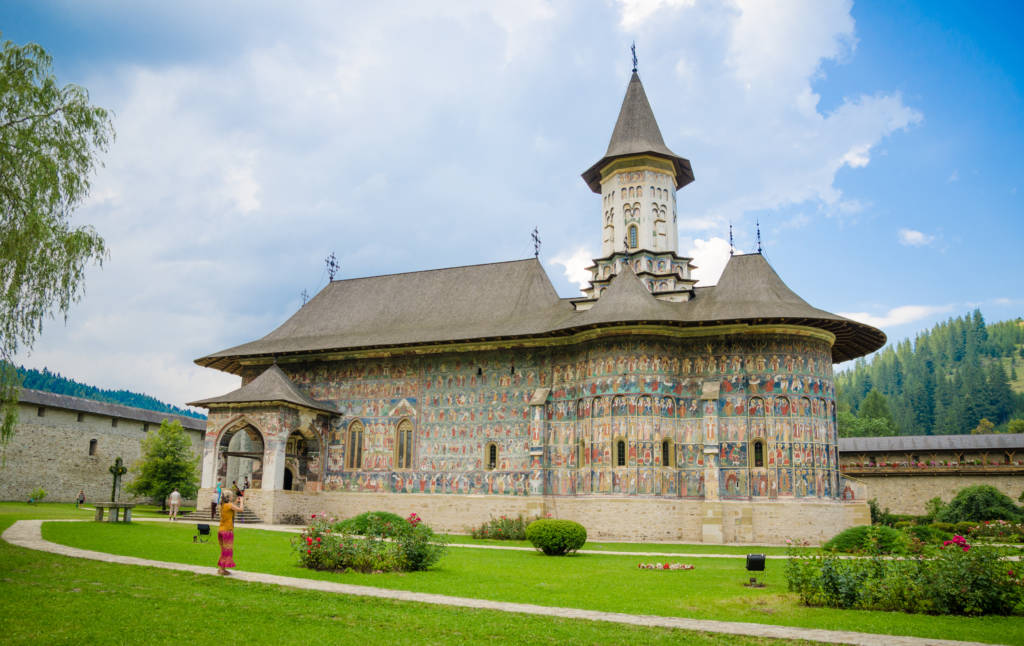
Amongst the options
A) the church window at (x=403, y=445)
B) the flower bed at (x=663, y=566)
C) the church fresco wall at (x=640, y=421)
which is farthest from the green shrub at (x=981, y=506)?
the church window at (x=403, y=445)

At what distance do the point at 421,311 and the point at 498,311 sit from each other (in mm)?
3808

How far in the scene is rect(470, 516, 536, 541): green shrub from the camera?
82.7 ft

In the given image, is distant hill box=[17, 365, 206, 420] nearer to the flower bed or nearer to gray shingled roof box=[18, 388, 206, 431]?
gray shingled roof box=[18, 388, 206, 431]

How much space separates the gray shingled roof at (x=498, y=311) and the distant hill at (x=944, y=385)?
46.8m

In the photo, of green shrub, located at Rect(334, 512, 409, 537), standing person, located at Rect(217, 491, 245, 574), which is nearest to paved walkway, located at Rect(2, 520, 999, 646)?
standing person, located at Rect(217, 491, 245, 574)

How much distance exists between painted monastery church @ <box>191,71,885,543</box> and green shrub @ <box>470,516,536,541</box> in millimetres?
791

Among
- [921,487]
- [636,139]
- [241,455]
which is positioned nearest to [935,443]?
[921,487]

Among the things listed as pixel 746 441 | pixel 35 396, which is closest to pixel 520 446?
pixel 746 441

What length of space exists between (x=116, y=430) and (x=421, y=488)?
81.7 feet

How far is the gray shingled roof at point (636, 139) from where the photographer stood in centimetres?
3038

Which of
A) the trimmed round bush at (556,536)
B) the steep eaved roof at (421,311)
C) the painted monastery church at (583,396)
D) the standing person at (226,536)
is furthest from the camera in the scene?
the steep eaved roof at (421,311)

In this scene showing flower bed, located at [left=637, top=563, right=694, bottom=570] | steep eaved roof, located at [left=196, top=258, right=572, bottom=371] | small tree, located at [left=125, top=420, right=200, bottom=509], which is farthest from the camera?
small tree, located at [left=125, top=420, right=200, bottom=509]

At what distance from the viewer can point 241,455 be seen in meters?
30.2

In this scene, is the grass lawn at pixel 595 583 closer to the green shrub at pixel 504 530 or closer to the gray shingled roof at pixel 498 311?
the green shrub at pixel 504 530
